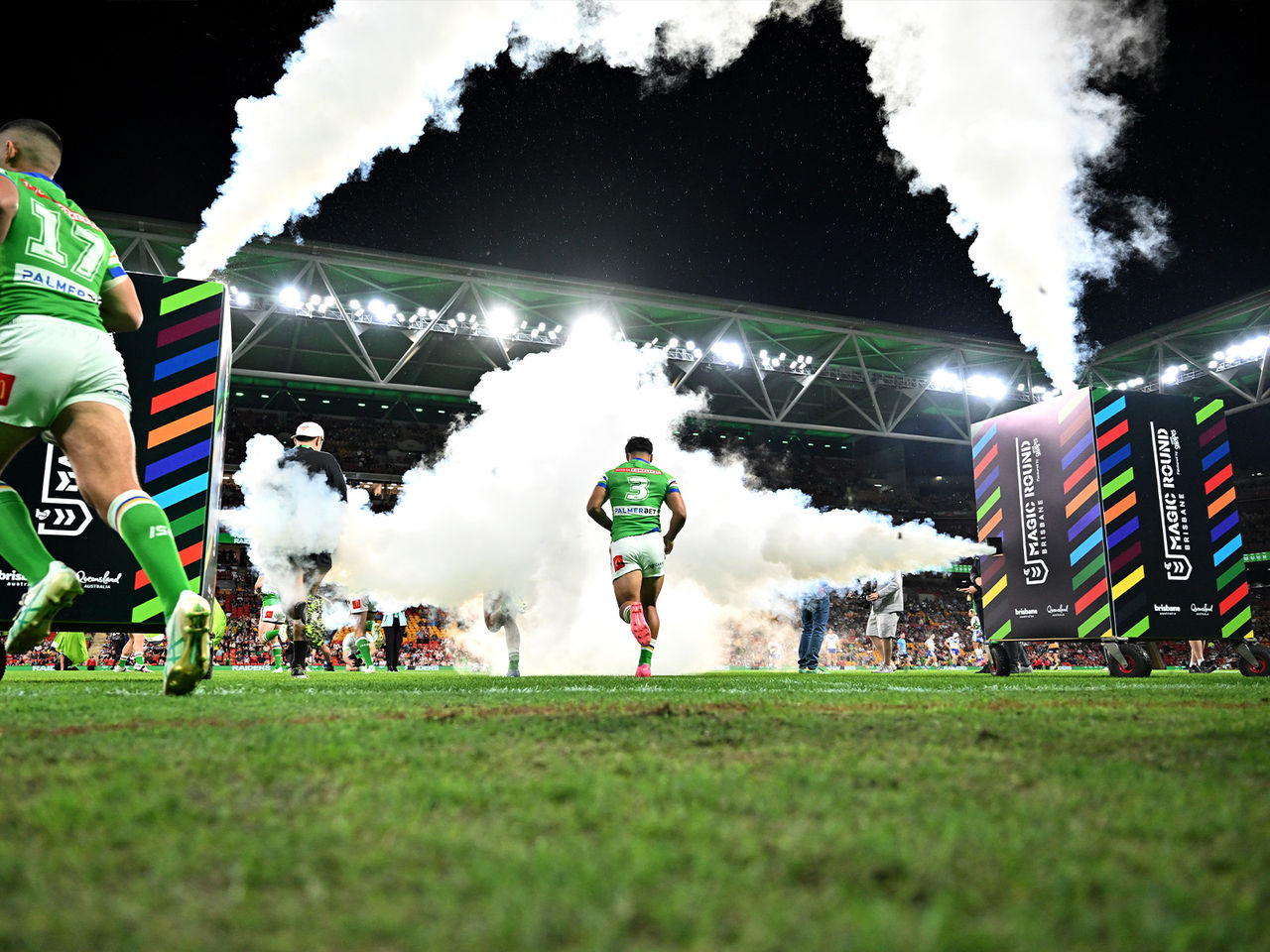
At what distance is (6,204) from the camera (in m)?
3.59

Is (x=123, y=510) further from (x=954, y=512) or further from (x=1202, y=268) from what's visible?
(x=954, y=512)

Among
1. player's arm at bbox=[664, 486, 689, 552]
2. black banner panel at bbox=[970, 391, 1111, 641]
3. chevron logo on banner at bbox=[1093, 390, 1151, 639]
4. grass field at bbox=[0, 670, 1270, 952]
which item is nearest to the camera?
grass field at bbox=[0, 670, 1270, 952]

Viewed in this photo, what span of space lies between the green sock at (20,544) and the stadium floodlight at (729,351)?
67.9 feet

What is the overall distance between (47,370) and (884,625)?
12731 mm

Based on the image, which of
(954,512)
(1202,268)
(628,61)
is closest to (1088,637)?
(628,61)

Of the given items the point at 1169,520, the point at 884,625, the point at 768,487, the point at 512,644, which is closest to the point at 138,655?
the point at 512,644

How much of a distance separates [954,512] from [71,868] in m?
36.2

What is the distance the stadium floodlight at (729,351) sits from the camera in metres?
24.3

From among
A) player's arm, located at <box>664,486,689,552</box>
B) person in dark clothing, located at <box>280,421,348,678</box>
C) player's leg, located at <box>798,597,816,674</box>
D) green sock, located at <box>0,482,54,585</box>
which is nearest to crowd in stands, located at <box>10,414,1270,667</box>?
player's leg, located at <box>798,597,816,674</box>

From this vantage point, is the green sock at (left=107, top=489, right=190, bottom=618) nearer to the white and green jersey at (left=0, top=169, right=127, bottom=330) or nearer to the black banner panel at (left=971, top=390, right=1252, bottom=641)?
the white and green jersey at (left=0, top=169, right=127, bottom=330)

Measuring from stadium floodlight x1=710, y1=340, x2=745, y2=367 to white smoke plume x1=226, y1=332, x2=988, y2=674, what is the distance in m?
11.3

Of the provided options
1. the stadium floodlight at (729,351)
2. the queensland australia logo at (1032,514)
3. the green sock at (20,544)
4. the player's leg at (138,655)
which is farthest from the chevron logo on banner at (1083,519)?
the stadium floodlight at (729,351)

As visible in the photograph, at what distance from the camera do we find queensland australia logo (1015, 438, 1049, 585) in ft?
30.2

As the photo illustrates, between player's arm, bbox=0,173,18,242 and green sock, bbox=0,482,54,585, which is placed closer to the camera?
player's arm, bbox=0,173,18,242
